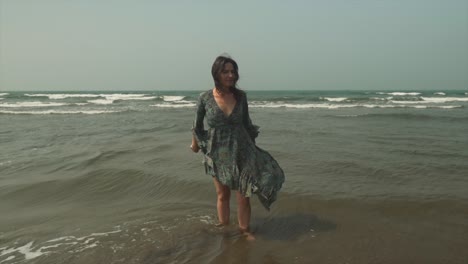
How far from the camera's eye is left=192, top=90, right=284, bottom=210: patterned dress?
132 inches

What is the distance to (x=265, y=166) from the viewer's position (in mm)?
3443

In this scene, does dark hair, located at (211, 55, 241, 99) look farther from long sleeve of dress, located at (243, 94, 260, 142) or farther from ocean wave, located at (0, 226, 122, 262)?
ocean wave, located at (0, 226, 122, 262)

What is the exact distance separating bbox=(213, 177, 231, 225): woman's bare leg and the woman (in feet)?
0.34

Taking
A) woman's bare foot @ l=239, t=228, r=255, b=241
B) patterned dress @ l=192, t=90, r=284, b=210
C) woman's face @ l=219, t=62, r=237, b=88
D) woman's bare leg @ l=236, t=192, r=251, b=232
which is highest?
woman's face @ l=219, t=62, r=237, b=88

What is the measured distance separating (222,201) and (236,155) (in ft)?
1.86

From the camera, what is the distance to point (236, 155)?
338 cm

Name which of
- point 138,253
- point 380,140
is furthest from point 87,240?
point 380,140

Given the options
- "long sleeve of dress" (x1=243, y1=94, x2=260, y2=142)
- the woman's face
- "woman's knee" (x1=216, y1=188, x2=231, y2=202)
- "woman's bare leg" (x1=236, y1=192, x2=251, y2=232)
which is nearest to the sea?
"woman's bare leg" (x1=236, y1=192, x2=251, y2=232)

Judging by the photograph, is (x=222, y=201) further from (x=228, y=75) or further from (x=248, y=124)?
(x=228, y=75)

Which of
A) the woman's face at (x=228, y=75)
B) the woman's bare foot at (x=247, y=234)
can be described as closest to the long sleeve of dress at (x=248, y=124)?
the woman's face at (x=228, y=75)

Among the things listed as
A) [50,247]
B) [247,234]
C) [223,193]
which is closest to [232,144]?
[223,193]

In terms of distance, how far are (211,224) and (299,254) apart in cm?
105

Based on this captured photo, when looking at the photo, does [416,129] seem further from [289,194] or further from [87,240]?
[87,240]

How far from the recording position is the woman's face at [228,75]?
3232 mm
